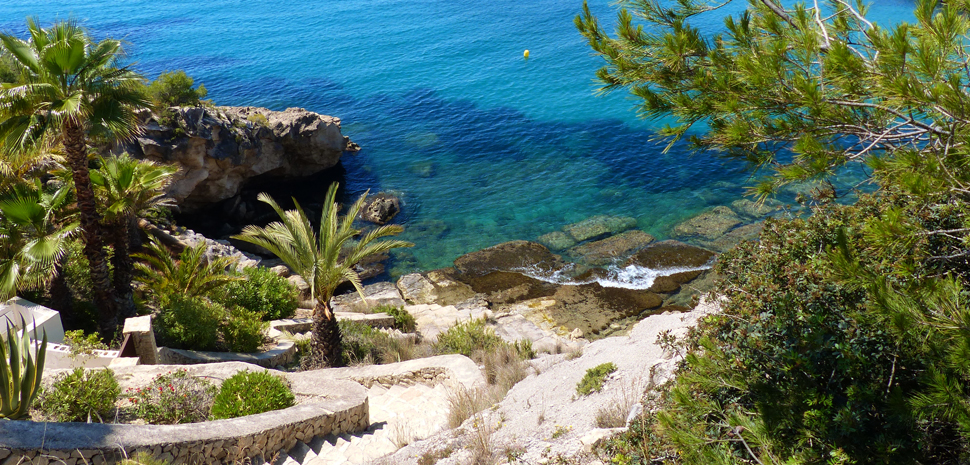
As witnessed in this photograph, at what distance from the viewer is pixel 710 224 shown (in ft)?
78.2

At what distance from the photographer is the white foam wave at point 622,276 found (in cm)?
2038

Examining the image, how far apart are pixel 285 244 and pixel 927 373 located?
11.0 meters

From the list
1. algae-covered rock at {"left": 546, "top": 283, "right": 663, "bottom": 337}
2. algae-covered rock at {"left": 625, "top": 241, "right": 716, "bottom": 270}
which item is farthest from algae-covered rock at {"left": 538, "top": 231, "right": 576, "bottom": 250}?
algae-covered rock at {"left": 546, "top": 283, "right": 663, "bottom": 337}

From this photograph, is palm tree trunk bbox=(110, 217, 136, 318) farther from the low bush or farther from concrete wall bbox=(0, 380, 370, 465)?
concrete wall bbox=(0, 380, 370, 465)

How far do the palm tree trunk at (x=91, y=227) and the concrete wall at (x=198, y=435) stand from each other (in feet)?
17.9

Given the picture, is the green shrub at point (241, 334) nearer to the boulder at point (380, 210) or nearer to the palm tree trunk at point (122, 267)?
the palm tree trunk at point (122, 267)

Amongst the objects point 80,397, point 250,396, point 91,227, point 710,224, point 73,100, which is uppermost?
point 73,100

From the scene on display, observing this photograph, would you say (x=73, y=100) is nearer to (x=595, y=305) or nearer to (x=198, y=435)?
(x=198, y=435)

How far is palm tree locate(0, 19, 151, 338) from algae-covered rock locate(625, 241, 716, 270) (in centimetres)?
1653

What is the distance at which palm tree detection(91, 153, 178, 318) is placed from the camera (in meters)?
11.8

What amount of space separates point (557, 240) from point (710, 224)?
633cm

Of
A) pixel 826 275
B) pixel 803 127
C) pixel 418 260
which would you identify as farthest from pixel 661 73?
pixel 418 260

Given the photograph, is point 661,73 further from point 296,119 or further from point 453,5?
point 453,5

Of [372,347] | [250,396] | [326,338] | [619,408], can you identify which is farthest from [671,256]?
[250,396]
